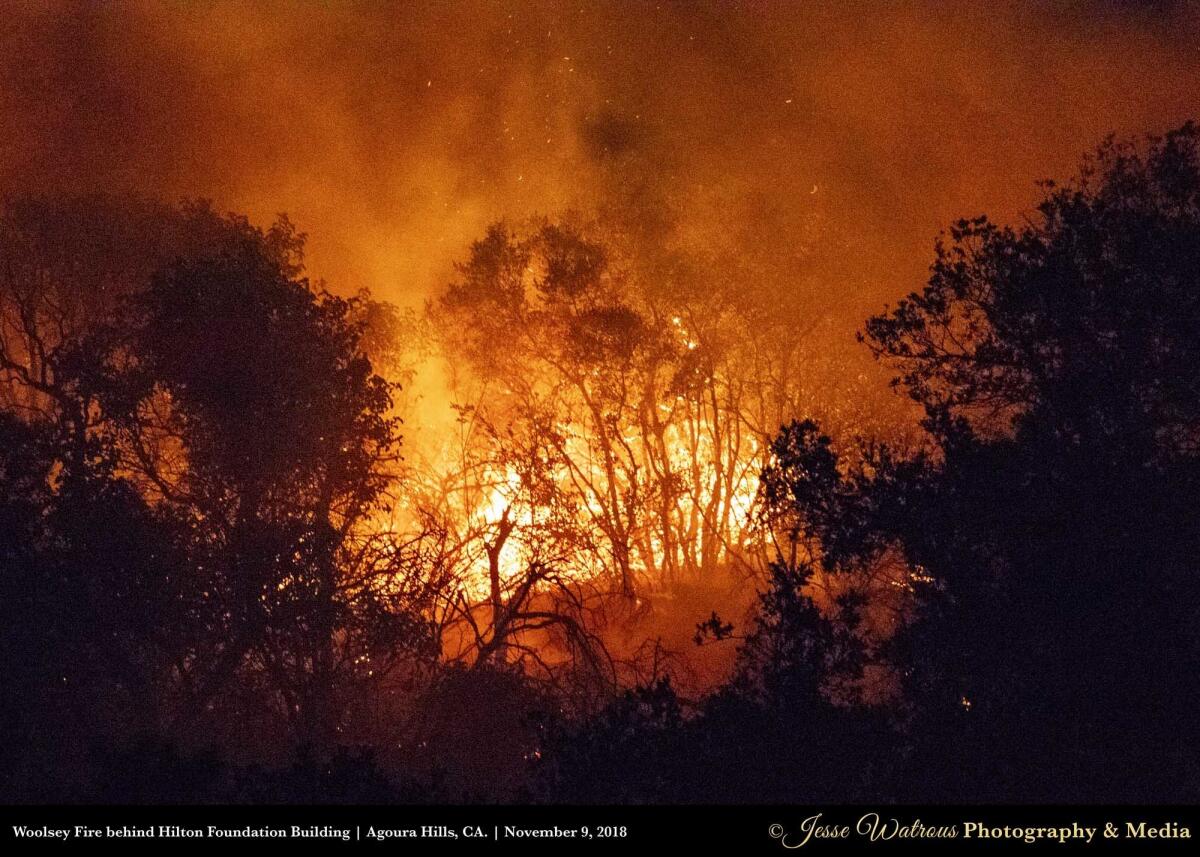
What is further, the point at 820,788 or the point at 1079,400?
the point at 1079,400

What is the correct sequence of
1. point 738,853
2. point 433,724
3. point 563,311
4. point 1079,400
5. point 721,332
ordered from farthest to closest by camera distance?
point 721,332 < point 563,311 < point 433,724 < point 1079,400 < point 738,853

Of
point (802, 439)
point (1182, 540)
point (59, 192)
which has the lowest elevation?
point (1182, 540)

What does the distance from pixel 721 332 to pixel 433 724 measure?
46.3 feet

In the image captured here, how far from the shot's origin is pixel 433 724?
44.3 ft

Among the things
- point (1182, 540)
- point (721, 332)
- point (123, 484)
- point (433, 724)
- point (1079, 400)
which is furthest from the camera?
point (721, 332)

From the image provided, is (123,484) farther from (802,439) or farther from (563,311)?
(563,311)

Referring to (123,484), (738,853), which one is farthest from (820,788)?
(123,484)

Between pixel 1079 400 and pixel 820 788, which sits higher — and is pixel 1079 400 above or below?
above
